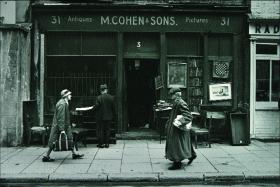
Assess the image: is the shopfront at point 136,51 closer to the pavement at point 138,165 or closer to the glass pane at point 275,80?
the glass pane at point 275,80

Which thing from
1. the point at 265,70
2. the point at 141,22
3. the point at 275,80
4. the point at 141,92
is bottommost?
the point at 141,92

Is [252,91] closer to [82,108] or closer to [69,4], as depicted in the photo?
[82,108]

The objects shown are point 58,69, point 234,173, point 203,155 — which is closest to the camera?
point 234,173

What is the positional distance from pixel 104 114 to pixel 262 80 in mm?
5720

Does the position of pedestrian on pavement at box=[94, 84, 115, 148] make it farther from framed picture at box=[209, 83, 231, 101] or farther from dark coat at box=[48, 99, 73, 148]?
framed picture at box=[209, 83, 231, 101]

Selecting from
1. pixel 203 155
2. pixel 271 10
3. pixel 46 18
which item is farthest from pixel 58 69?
pixel 271 10

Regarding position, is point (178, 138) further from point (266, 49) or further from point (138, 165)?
point (266, 49)

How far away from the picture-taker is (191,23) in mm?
15656

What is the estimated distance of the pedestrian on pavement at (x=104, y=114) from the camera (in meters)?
13.9

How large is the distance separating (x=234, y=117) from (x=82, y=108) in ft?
15.5

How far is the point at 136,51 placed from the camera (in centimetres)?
1580

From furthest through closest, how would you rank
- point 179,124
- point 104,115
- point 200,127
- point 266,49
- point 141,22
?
point 266,49 < point 141,22 < point 200,127 < point 104,115 < point 179,124

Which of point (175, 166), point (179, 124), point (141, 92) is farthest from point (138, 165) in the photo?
point (141, 92)

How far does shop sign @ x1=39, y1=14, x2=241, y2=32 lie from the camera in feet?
50.9
